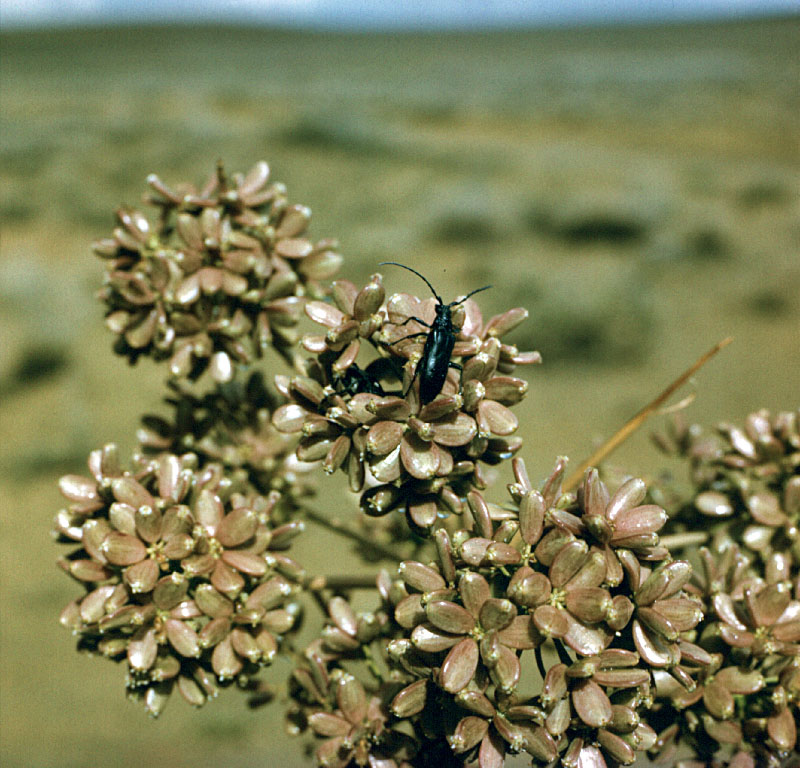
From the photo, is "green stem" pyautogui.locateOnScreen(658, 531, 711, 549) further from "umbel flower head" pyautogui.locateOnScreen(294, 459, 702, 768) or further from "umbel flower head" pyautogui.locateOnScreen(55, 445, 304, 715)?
"umbel flower head" pyautogui.locateOnScreen(55, 445, 304, 715)

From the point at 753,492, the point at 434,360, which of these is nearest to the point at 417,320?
the point at 434,360

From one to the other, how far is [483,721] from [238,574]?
1.76ft

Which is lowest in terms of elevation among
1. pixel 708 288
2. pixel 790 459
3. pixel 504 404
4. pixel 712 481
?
pixel 708 288

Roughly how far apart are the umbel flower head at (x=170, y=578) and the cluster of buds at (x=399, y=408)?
0.86 feet

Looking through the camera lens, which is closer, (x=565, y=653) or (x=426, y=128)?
(x=565, y=653)

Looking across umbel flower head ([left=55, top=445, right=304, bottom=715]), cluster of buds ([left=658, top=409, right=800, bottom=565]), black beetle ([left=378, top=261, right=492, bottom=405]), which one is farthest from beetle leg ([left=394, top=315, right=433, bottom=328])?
cluster of buds ([left=658, top=409, right=800, bottom=565])

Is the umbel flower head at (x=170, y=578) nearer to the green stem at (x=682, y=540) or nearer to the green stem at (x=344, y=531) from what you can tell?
the green stem at (x=344, y=531)

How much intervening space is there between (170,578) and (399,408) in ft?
1.73

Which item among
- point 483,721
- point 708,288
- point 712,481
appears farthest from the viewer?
point 708,288

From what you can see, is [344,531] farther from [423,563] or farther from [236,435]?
[423,563]

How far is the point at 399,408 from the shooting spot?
1.20 metres

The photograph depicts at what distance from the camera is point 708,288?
11070 millimetres

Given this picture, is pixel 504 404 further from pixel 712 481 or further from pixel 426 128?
pixel 426 128

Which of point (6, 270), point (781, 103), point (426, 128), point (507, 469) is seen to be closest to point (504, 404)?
point (507, 469)
